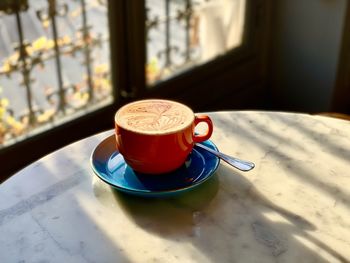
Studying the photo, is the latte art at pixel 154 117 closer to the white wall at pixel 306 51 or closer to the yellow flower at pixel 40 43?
the yellow flower at pixel 40 43

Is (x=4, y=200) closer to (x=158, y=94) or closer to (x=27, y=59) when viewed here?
(x=27, y=59)

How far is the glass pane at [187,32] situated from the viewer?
178 cm

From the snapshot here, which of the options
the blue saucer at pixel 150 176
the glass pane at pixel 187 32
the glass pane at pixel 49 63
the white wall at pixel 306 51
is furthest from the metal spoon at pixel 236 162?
the white wall at pixel 306 51

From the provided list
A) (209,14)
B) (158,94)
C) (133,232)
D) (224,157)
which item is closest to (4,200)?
(133,232)

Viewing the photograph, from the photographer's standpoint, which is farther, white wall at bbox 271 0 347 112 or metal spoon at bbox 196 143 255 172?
white wall at bbox 271 0 347 112

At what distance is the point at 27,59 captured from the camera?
4.92 feet

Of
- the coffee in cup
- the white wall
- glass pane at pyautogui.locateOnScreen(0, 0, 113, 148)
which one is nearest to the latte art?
the coffee in cup

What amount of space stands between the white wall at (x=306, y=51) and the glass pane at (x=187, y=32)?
17 centimetres

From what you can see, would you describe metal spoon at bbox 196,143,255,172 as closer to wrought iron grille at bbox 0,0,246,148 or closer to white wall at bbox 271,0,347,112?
wrought iron grille at bbox 0,0,246,148

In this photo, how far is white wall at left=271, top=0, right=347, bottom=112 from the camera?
6.56 ft

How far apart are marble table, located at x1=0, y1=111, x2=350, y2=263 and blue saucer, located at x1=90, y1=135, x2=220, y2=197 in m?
0.02

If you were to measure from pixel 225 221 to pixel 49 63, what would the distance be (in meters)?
0.89

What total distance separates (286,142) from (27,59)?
77 centimetres

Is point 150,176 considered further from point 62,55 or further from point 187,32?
point 187,32
